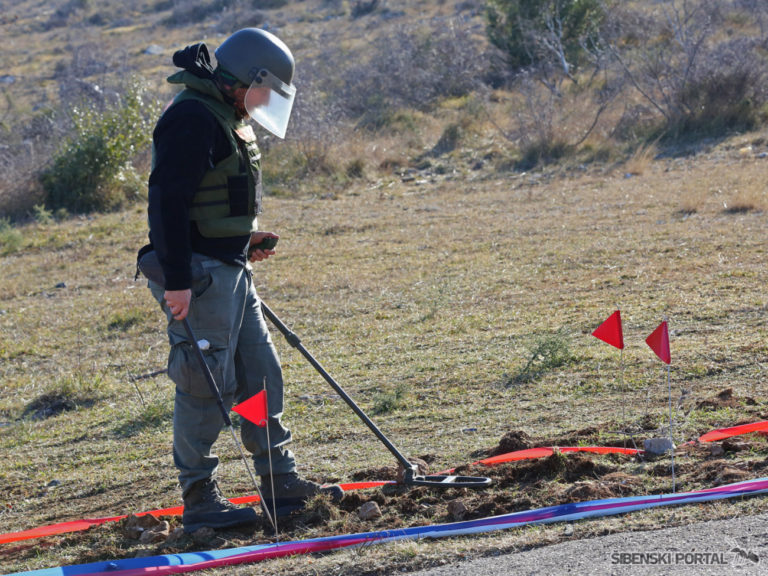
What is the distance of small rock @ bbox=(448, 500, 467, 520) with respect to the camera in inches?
145

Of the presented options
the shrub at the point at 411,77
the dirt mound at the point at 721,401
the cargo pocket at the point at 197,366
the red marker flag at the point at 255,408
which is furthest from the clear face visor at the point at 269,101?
the shrub at the point at 411,77

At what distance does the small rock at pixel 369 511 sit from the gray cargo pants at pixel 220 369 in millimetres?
393

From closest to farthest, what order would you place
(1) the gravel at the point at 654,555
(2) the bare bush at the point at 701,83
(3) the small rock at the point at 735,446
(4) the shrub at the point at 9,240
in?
(1) the gravel at the point at 654,555 → (3) the small rock at the point at 735,446 → (4) the shrub at the point at 9,240 → (2) the bare bush at the point at 701,83

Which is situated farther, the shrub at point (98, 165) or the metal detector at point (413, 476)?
the shrub at point (98, 165)

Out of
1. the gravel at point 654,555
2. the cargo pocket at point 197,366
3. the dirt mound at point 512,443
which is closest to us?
the gravel at point 654,555

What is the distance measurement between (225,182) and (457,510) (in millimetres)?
1616

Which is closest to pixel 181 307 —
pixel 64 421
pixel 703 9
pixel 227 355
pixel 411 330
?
pixel 227 355

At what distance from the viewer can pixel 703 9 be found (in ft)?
65.1

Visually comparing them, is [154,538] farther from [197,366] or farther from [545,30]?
[545,30]

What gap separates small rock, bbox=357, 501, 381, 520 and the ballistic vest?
124 cm

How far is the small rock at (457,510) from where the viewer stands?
367 cm

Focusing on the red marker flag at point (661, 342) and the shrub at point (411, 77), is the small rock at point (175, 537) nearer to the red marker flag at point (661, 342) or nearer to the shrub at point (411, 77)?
the red marker flag at point (661, 342)

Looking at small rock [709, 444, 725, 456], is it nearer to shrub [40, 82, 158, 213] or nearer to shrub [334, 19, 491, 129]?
shrub [40, 82, 158, 213]

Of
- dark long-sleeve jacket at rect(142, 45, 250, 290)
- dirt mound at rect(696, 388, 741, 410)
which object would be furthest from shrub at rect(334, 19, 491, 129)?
dark long-sleeve jacket at rect(142, 45, 250, 290)
